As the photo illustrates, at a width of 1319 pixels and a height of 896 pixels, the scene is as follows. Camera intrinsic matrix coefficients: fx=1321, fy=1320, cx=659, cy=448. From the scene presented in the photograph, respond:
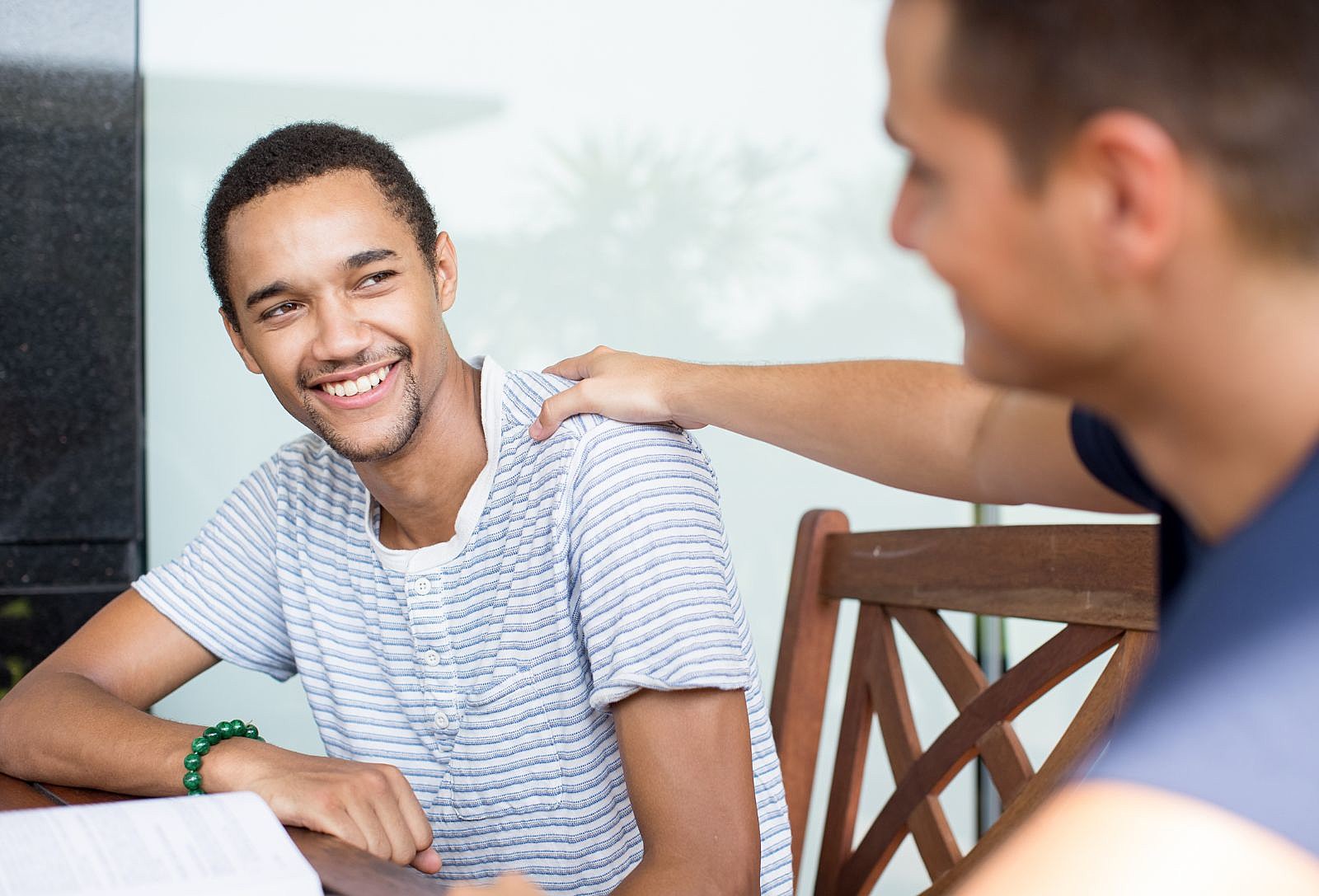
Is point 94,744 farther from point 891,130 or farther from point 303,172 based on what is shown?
point 891,130

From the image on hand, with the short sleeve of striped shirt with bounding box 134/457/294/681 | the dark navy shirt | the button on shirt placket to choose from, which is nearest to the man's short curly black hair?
the short sleeve of striped shirt with bounding box 134/457/294/681

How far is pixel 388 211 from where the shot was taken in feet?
4.63

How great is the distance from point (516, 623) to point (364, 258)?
411mm

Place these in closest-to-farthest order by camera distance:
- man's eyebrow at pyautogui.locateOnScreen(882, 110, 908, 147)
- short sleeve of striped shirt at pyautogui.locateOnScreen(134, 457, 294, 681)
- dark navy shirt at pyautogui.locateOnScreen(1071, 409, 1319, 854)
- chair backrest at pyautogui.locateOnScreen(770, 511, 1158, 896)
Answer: dark navy shirt at pyautogui.locateOnScreen(1071, 409, 1319, 854), man's eyebrow at pyautogui.locateOnScreen(882, 110, 908, 147), chair backrest at pyautogui.locateOnScreen(770, 511, 1158, 896), short sleeve of striped shirt at pyautogui.locateOnScreen(134, 457, 294, 681)

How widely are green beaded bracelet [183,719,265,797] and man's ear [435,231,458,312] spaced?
1.84 ft

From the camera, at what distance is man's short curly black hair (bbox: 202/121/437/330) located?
1391 millimetres

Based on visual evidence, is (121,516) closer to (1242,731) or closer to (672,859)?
(672,859)

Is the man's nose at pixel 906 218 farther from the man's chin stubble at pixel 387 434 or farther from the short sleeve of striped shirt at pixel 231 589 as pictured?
the short sleeve of striped shirt at pixel 231 589

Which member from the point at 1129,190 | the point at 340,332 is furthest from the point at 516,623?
the point at 1129,190

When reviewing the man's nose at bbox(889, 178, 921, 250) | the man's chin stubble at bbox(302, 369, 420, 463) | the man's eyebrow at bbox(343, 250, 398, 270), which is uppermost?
the man's eyebrow at bbox(343, 250, 398, 270)

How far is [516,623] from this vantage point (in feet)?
4.22

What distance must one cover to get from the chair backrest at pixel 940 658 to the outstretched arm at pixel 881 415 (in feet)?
0.72

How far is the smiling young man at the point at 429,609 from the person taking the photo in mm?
1104

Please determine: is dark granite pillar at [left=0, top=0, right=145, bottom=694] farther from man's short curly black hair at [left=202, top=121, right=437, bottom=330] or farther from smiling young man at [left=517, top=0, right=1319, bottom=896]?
smiling young man at [left=517, top=0, right=1319, bottom=896]
